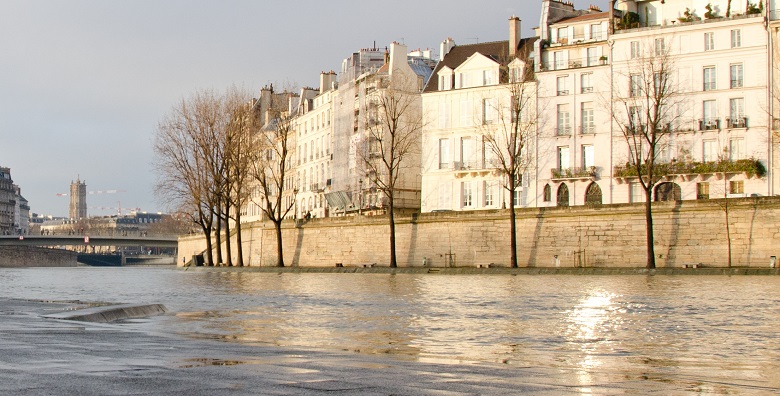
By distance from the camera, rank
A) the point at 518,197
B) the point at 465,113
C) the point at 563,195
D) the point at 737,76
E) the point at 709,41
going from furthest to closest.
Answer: the point at 465,113 → the point at 518,197 → the point at 563,195 → the point at 709,41 → the point at 737,76

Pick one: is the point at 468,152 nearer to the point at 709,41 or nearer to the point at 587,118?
the point at 587,118

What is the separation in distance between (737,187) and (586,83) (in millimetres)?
14906

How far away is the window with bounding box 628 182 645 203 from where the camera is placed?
76188mm

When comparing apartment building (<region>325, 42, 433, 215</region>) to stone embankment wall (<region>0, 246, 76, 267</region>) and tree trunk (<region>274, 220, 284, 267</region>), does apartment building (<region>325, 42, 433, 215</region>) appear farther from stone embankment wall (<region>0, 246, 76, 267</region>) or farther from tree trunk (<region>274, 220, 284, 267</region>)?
stone embankment wall (<region>0, 246, 76, 267</region>)

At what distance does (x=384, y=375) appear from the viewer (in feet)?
33.4

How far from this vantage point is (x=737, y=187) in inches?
2800

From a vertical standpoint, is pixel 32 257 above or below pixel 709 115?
below

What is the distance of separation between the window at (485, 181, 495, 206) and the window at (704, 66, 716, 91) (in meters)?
19.1

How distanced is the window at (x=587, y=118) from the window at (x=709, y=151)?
365 inches

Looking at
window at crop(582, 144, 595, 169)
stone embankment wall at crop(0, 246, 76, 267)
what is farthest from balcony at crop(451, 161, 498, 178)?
stone embankment wall at crop(0, 246, 76, 267)

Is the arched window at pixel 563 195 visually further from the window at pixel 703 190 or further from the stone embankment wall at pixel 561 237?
the window at pixel 703 190

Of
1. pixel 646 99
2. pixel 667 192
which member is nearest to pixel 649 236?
pixel 667 192

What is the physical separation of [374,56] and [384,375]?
10283 cm

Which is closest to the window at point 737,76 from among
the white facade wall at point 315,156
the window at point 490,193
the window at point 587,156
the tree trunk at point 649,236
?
the window at point 587,156
